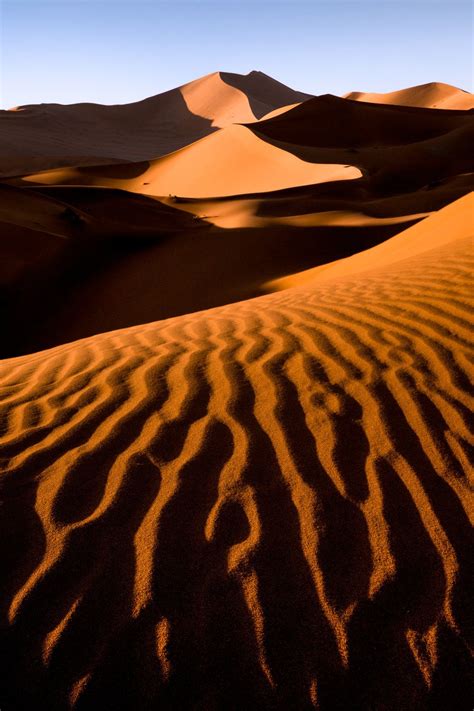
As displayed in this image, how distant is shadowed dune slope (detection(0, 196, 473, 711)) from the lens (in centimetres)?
172

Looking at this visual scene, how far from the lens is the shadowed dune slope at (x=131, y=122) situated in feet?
188

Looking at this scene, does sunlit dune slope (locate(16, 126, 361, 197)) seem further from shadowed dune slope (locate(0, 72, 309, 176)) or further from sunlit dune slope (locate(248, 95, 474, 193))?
shadowed dune slope (locate(0, 72, 309, 176))

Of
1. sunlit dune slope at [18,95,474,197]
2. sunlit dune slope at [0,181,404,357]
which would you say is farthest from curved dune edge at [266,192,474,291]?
sunlit dune slope at [18,95,474,197]

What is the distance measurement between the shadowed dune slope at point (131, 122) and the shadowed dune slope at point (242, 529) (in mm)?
44569

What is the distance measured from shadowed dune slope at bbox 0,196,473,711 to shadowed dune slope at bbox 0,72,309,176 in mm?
44569

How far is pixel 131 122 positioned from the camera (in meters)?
84.5

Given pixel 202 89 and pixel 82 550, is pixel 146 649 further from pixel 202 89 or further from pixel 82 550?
pixel 202 89

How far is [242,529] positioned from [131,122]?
8980 centimetres

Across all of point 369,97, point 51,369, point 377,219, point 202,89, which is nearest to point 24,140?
point 369,97

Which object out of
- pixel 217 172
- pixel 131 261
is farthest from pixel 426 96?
pixel 131 261

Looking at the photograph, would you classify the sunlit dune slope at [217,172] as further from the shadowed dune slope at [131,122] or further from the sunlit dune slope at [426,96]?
the sunlit dune slope at [426,96]

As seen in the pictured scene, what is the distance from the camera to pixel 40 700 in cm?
164

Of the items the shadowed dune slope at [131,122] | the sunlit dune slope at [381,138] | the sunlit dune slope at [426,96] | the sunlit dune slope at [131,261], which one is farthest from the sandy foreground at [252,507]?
the sunlit dune slope at [426,96]

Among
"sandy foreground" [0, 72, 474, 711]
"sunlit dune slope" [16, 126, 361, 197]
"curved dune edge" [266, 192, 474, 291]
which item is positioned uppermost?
"sandy foreground" [0, 72, 474, 711]
